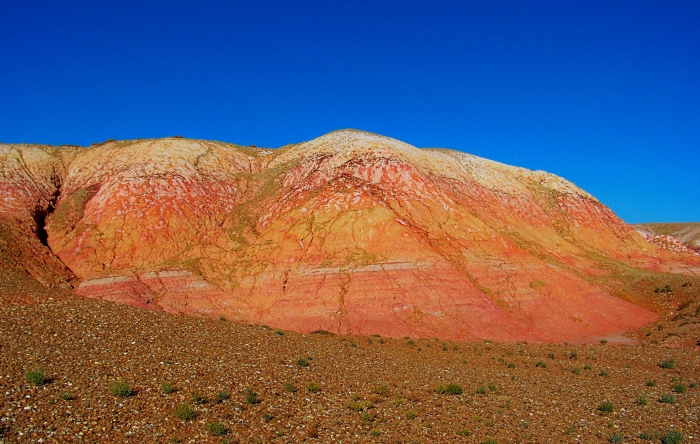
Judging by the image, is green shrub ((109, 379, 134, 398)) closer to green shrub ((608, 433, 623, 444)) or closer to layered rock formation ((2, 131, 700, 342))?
green shrub ((608, 433, 623, 444))

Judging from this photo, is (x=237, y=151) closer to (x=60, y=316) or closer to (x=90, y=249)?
(x=90, y=249)

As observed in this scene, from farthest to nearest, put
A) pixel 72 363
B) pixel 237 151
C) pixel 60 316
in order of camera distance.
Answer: pixel 237 151 < pixel 60 316 < pixel 72 363

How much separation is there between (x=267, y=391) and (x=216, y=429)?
3.29 m

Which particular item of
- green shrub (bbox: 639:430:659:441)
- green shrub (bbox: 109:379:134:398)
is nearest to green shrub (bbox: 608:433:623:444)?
green shrub (bbox: 639:430:659:441)

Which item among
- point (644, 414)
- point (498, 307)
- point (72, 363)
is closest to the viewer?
point (72, 363)

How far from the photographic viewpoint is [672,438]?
13.4 m

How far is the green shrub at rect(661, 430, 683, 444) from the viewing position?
13344mm

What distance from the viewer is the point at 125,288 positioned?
39.7m

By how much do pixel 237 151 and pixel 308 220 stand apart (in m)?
26.7

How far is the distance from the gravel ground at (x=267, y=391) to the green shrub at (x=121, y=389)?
0.16m

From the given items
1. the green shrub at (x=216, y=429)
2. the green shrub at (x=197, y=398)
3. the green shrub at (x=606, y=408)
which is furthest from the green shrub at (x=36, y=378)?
the green shrub at (x=606, y=408)

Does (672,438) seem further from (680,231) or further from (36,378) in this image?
(680,231)

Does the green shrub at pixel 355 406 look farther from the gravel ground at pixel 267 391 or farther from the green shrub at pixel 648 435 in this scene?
the green shrub at pixel 648 435

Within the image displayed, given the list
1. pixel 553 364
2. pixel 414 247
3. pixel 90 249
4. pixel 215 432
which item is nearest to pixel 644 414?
pixel 553 364
